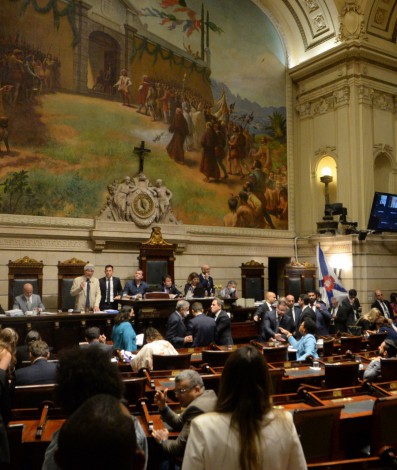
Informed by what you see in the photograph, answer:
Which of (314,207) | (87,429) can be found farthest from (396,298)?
(87,429)

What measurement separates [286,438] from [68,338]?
767 centimetres

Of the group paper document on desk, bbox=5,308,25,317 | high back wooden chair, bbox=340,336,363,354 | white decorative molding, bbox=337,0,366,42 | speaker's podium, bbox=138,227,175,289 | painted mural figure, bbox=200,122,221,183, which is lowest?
high back wooden chair, bbox=340,336,363,354

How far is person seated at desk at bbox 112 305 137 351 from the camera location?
21.7 feet

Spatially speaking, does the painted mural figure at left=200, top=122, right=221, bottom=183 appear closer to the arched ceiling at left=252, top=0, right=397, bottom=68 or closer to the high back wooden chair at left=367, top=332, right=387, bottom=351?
the arched ceiling at left=252, top=0, right=397, bottom=68

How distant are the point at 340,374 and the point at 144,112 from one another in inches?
406

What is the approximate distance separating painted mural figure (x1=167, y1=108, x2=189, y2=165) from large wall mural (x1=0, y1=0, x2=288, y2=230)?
0.04 meters

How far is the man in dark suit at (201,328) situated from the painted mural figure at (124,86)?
7803 mm

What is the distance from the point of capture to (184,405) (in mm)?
3336

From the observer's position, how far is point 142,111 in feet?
44.3

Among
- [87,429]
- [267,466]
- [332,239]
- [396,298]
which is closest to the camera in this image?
→ [87,429]

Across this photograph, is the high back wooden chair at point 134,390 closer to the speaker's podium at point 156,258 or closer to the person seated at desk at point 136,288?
the person seated at desk at point 136,288

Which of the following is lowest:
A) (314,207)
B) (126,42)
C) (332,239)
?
(332,239)

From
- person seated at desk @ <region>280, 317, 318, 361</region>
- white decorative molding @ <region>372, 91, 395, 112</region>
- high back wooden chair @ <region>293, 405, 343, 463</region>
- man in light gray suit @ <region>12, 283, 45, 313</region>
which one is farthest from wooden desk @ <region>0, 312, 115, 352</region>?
white decorative molding @ <region>372, 91, 395, 112</region>

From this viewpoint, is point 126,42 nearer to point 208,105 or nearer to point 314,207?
point 208,105
